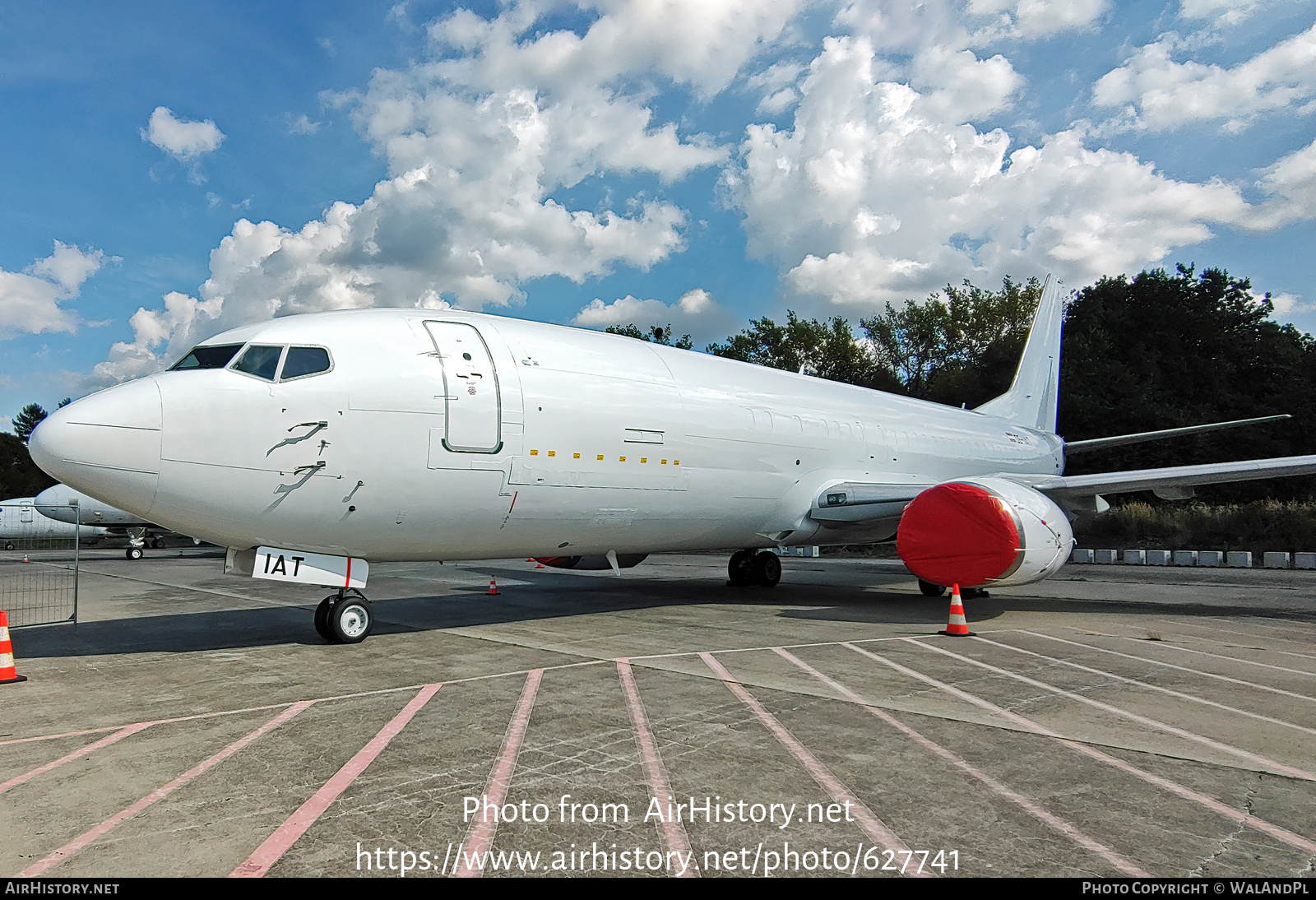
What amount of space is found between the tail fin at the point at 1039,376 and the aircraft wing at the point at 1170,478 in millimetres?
9308

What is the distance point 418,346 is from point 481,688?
13.0 feet

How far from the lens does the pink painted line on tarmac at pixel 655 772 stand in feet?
10.5

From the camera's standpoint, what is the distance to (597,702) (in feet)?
18.9

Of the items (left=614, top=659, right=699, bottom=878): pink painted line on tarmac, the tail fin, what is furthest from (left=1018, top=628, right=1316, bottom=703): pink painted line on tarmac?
the tail fin

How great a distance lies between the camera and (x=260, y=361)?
7570 mm

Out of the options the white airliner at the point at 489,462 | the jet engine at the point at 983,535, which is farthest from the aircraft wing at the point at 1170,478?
the jet engine at the point at 983,535

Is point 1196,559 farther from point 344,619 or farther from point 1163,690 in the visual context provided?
point 344,619

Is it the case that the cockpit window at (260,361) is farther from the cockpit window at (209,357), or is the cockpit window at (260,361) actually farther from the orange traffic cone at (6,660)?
the orange traffic cone at (6,660)

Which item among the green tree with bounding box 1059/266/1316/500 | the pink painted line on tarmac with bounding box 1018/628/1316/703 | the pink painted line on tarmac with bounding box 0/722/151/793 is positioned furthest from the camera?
the green tree with bounding box 1059/266/1316/500

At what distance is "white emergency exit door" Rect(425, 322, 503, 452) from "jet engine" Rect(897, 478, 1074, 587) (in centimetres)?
572

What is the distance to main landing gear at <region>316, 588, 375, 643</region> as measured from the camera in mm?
8500

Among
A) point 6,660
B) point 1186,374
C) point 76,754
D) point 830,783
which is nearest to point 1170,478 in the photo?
point 830,783

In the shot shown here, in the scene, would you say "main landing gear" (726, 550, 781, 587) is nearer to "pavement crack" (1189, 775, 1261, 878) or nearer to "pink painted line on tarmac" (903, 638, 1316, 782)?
"pink painted line on tarmac" (903, 638, 1316, 782)
